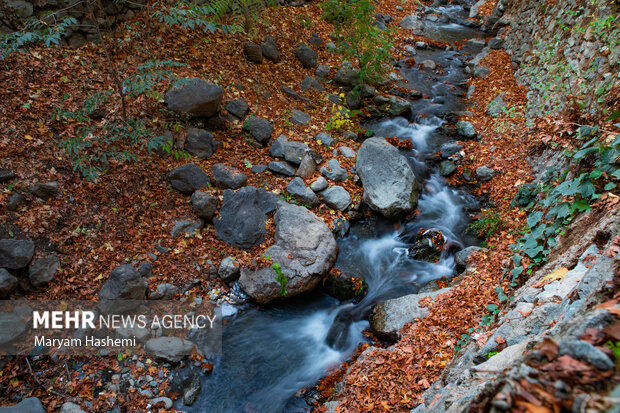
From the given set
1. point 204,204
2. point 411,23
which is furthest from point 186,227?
point 411,23

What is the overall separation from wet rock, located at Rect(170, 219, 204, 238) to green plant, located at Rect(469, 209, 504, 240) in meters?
5.09

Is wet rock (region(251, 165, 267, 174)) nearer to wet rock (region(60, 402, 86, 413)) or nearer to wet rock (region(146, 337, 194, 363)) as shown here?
wet rock (region(146, 337, 194, 363))

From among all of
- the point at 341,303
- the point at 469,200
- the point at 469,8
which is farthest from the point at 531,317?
the point at 469,8

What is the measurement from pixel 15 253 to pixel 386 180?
614 centimetres

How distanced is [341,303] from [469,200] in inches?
145

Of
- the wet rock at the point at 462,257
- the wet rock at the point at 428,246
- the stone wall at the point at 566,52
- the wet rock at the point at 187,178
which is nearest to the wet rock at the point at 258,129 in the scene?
the wet rock at the point at 187,178

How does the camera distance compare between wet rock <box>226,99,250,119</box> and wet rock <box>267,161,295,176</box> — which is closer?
wet rock <box>267,161,295,176</box>

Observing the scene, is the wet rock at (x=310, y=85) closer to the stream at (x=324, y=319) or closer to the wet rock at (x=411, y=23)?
the stream at (x=324, y=319)

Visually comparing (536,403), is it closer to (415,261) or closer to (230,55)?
(415,261)

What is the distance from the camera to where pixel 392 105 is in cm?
929

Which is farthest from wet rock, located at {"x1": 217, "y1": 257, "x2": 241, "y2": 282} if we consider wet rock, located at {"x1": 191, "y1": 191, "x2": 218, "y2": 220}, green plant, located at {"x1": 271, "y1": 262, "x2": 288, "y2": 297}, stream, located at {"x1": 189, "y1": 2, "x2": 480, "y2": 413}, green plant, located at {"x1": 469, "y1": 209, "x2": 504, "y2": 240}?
green plant, located at {"x1": 469, "y1": 209, "x2": 504, "y2": 240}

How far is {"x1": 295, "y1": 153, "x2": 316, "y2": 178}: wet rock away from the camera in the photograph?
701cm

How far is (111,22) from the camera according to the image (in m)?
6.67

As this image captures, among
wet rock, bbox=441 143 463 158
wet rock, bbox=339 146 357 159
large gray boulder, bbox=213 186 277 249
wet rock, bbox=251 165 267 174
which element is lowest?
large gray boulder, bbox=213 186 277 249
